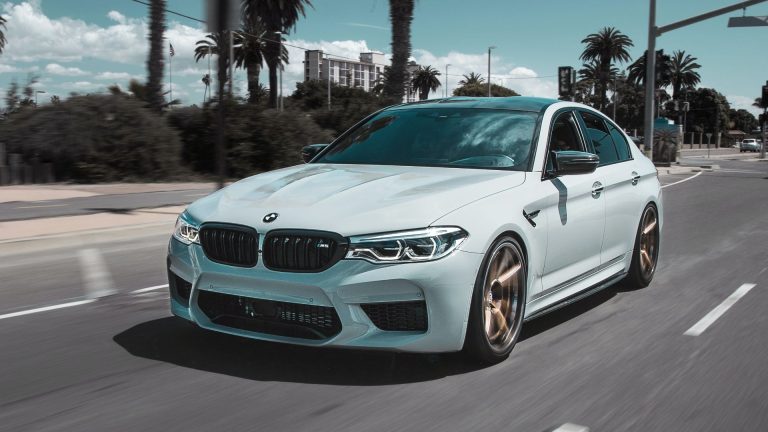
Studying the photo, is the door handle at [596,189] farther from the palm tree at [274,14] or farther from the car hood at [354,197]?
the palm tree at [274,14]

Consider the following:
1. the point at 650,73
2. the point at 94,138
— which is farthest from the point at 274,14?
the point at 94,138

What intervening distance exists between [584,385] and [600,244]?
6.12 feet

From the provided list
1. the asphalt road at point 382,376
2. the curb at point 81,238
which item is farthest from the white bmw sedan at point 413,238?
the curb at point 81,238

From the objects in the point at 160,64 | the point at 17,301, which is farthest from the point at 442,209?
the point at 160,64

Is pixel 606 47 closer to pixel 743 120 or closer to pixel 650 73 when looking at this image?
pixel 650 73

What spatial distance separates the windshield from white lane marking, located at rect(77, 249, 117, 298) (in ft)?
8.12

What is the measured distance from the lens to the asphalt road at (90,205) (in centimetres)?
1283

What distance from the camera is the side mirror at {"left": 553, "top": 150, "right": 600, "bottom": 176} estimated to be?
17.5 ft

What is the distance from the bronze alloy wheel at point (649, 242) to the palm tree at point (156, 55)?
54.4 feet

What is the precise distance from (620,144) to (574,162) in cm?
197

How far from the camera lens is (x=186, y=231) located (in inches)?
188

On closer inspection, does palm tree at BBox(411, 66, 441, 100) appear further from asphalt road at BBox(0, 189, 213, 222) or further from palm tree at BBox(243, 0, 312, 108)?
asphalt road at BBox(0, 189, 213, 222)

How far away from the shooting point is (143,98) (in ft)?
71.1

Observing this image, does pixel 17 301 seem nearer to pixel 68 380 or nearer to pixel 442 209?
pixel 68 380
